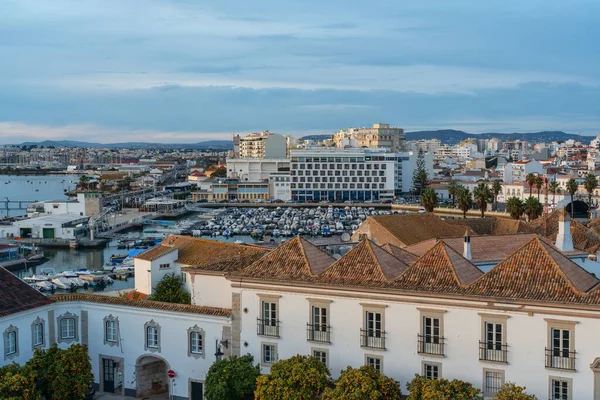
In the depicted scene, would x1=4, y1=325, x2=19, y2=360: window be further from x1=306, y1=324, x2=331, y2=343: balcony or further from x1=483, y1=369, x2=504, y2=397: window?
x1=483, y1=369, x2=504, y2=397: window

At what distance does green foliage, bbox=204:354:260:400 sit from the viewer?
19.2 meters

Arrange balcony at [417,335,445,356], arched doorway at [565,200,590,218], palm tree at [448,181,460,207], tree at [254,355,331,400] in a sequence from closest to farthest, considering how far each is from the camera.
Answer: tree at [254,355,331,400] < balcony at [417,335,445,356] < arched doorway at [565,200,590,218] < palm tree at [448,181,460,207]

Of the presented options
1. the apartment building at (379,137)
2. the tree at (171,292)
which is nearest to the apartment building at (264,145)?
the apartment building at (379,137)

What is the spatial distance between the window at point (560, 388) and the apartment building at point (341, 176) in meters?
106

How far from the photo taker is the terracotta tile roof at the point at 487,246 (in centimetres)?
2742

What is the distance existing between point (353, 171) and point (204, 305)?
102 metres

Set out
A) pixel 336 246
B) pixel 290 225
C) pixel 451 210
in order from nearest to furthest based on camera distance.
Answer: pixel 336 246
pixel 290 225
pixel 451 210

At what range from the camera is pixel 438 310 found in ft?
59.8

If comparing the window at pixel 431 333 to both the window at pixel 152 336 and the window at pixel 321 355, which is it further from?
the window at pixel 152 336

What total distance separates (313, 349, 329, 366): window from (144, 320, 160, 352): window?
5.04m

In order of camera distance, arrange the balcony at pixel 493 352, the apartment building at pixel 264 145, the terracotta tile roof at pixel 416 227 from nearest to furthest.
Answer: the balcony at pixel 493 352 → the terracotta tile roof at pixel 416 227 → the apartment building at pixel 264 145

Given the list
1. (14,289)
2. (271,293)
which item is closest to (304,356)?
(271,293)

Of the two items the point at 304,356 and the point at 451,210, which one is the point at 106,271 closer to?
the point at 304,356

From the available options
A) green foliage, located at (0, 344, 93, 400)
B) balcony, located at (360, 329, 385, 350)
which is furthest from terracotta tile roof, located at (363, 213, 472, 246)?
green foliage, located at (0, 344, 93, 400)
